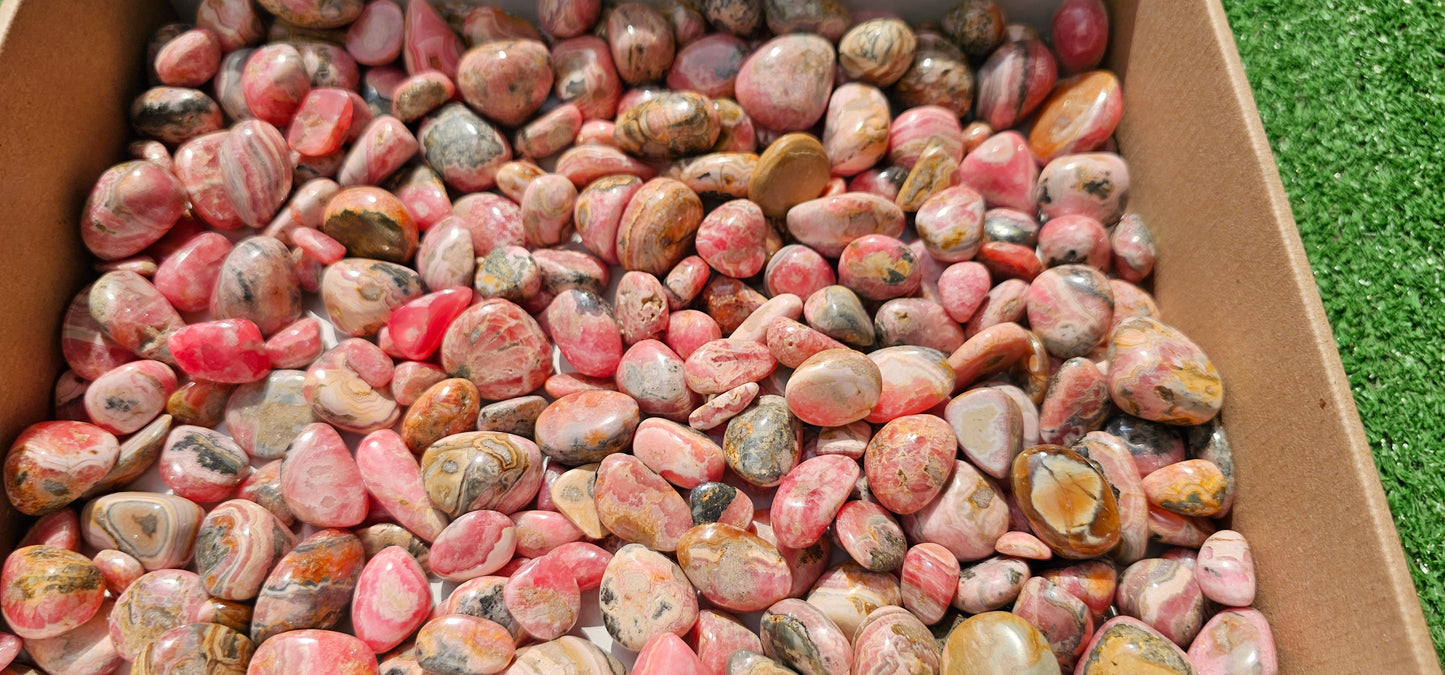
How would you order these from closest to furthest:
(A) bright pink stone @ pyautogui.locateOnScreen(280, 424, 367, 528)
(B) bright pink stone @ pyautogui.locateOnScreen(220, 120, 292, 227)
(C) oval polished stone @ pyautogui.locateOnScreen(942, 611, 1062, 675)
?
1. (C) oval polished stone @ pyautogui.locateOnScreen(942, 611, 1062, 675)
2. (A) bright pink stone @ pyautogui.locateOnScreen(280, 424, 367, 528)
3. (B) bright pink stone @ pyautogui.locateOnScreen(220, 120, 292, 227)

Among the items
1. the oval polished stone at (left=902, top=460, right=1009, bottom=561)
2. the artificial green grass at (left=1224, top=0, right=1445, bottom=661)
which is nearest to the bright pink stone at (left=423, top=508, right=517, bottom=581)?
the oval polished stone at (left=902, top=460, right=1009, bottom=561)

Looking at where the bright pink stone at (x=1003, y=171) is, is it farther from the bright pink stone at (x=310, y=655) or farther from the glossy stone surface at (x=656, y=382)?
the bright pink stone at (x=310, y=655)

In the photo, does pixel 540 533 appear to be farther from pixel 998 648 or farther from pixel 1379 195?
pixel 1379 195

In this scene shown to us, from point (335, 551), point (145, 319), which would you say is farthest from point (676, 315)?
point (145, 319)

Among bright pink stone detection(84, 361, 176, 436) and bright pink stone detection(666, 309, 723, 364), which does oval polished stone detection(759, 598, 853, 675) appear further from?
bright pink stone detection(84, 361, 176, 436)

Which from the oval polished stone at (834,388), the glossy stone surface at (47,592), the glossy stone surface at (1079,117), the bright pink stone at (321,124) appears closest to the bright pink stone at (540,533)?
the oval polished stone at (834,388)
